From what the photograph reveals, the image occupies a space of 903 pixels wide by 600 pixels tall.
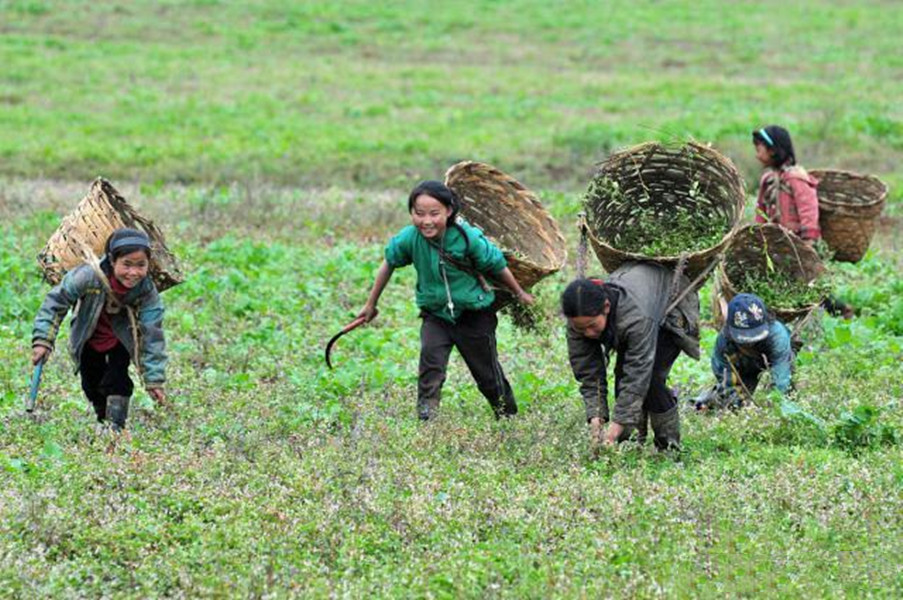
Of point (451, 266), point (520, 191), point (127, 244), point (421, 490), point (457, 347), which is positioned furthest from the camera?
point (520, 191)

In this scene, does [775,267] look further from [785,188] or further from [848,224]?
[848,224]

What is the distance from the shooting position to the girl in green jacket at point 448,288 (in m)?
8.12

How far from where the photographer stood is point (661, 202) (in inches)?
339

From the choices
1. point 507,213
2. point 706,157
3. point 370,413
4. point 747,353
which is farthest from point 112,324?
point 747,353

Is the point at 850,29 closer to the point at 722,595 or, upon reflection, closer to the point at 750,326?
the point at 750,326

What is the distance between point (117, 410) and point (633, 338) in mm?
3175

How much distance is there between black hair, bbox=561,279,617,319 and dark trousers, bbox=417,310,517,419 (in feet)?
4.78

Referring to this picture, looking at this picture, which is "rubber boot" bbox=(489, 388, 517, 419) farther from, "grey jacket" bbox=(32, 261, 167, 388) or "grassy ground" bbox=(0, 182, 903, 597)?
"grey jacket" bbox=(32, 261, 167, 388)

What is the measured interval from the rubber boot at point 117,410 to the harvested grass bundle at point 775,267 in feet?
14.5

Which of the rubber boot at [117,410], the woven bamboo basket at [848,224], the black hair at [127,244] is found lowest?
the woven bamboo basket at [848,224]

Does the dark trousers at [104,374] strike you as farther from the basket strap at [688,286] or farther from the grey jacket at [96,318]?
the basket strap at [688,286]

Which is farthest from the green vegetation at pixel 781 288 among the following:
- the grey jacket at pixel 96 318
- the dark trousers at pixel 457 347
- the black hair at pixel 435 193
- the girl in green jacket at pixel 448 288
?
the grey jacket at pixel 96 318

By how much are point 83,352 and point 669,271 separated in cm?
357

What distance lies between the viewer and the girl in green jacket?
8125 mm
